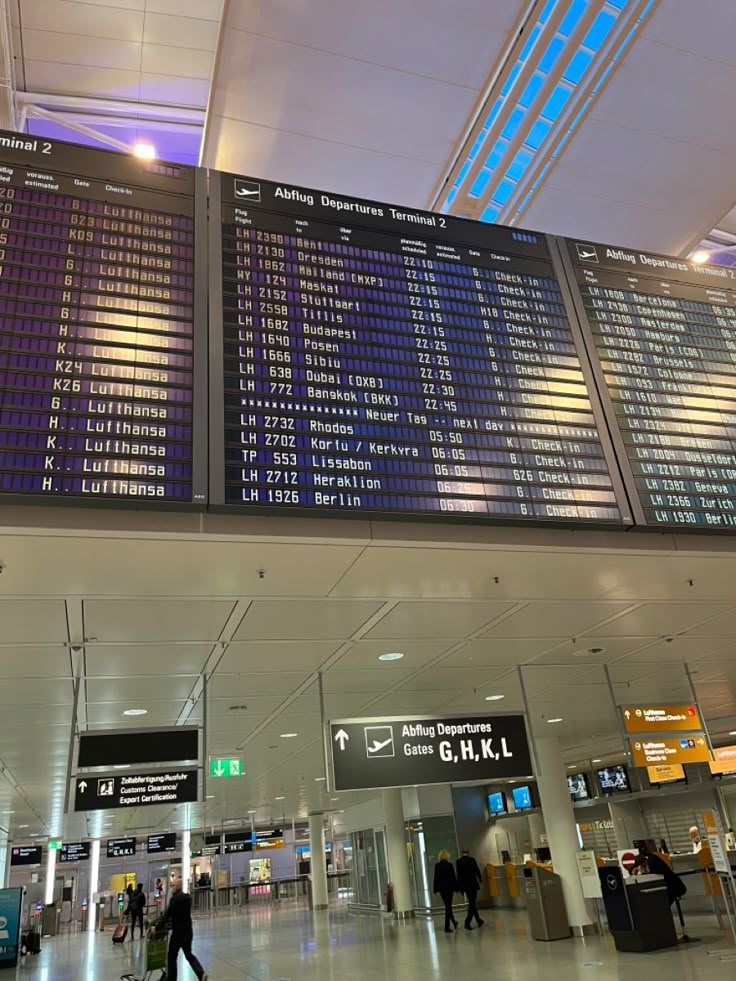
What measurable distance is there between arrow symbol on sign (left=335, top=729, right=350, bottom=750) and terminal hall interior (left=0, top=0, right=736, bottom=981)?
6 centimetres

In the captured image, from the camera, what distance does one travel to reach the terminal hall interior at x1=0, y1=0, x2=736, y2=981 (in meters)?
4.09

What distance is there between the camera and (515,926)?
49.9 feet

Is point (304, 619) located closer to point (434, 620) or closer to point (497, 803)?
point (434, 620)

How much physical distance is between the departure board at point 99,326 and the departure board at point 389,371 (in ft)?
0.66

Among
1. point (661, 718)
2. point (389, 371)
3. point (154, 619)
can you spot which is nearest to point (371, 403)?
point (389, 371)

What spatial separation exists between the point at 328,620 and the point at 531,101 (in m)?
6.43

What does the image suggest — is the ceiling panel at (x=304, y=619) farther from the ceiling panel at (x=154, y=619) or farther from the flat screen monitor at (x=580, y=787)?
the flat screen monitor at (x=580, y=787)

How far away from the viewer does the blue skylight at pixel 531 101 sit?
23.6 ft

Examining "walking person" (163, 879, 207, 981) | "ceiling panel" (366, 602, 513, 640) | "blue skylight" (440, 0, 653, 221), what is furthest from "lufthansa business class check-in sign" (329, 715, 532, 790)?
"blue skylight" (440, 0, 653, 221)

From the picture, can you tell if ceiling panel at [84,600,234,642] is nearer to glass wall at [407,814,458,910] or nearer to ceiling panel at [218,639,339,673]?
ceiling panel at [218,639,339,673]

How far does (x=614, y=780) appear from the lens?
21797 millimetres

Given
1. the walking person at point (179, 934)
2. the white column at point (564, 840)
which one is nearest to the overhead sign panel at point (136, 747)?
the walking person at point (179, 934)

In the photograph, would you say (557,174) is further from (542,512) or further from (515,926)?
(515,926)

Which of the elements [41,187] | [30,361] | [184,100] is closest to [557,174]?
[184,100]
